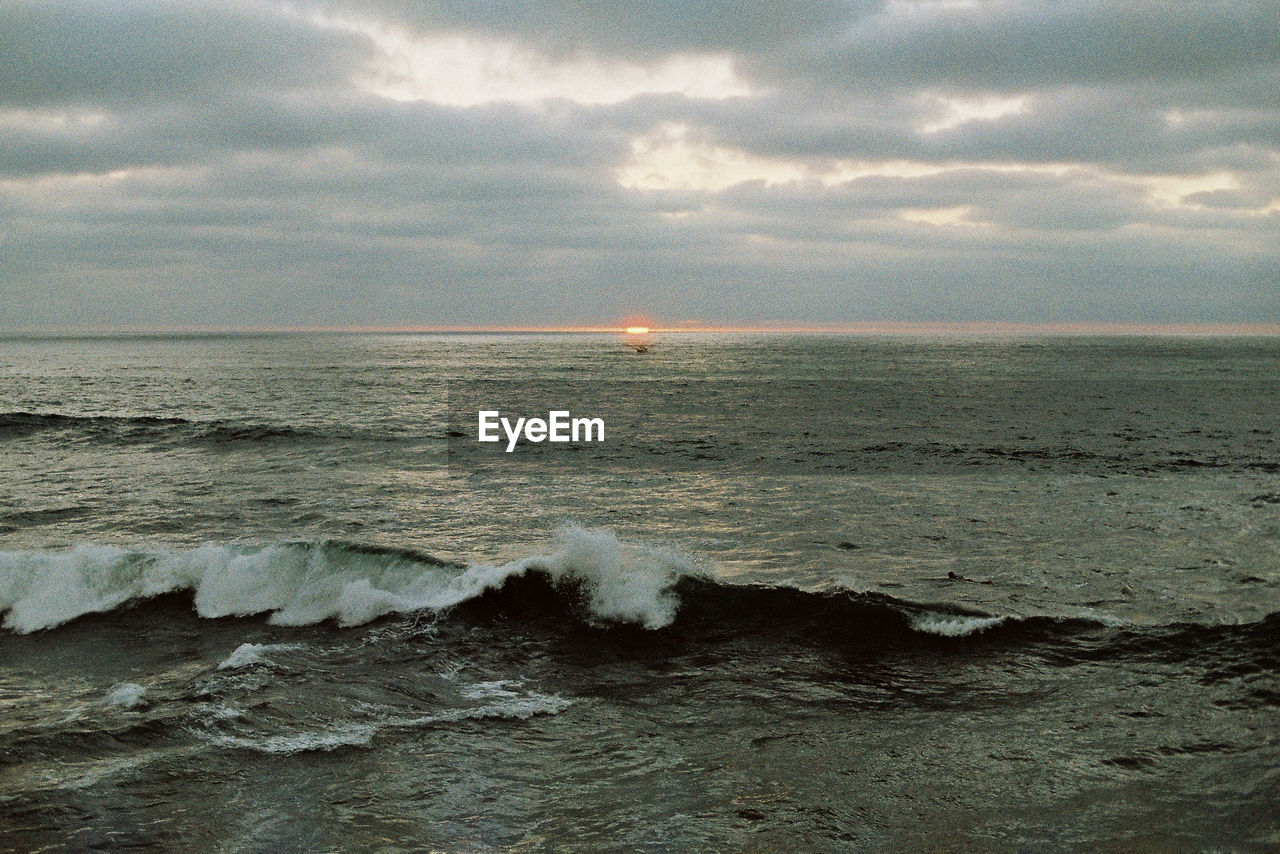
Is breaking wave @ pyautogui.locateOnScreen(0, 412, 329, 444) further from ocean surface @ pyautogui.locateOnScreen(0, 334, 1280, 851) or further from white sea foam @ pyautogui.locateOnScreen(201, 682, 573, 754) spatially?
white sea foam @ pyautogui.locateOnScreen(201, 682, 573, 754)

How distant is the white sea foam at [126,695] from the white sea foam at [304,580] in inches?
104

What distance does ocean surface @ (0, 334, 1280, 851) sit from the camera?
6.98m

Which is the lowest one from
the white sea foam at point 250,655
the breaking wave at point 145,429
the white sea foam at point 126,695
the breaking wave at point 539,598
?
the white sea foam at point 126,695

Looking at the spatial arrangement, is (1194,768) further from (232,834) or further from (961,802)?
(232,834)

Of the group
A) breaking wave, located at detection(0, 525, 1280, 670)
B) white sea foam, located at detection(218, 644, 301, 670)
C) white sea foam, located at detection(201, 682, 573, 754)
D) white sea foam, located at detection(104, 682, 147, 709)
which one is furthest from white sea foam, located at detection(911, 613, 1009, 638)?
white sea foam, located at detection(104, 682, 147, 709)

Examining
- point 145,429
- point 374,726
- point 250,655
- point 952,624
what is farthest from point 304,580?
point 145,429

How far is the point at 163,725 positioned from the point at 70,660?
3456 mm

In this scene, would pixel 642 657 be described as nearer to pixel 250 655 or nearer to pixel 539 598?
pixel 539 598

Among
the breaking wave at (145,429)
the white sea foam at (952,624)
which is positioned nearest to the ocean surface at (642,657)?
the white sea foam at (952,624)

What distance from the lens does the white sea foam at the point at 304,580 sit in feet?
41.1

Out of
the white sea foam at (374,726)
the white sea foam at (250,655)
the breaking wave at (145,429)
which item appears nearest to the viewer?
the white sea foam at (374,726)

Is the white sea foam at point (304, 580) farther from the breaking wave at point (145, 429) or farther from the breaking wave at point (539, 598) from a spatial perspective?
the breaking wave at point (145, 429)

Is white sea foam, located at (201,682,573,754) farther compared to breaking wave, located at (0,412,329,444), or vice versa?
breaking wave, located at (0,412,329,444)

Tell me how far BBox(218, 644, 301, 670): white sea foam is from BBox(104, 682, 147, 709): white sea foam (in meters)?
0.92
